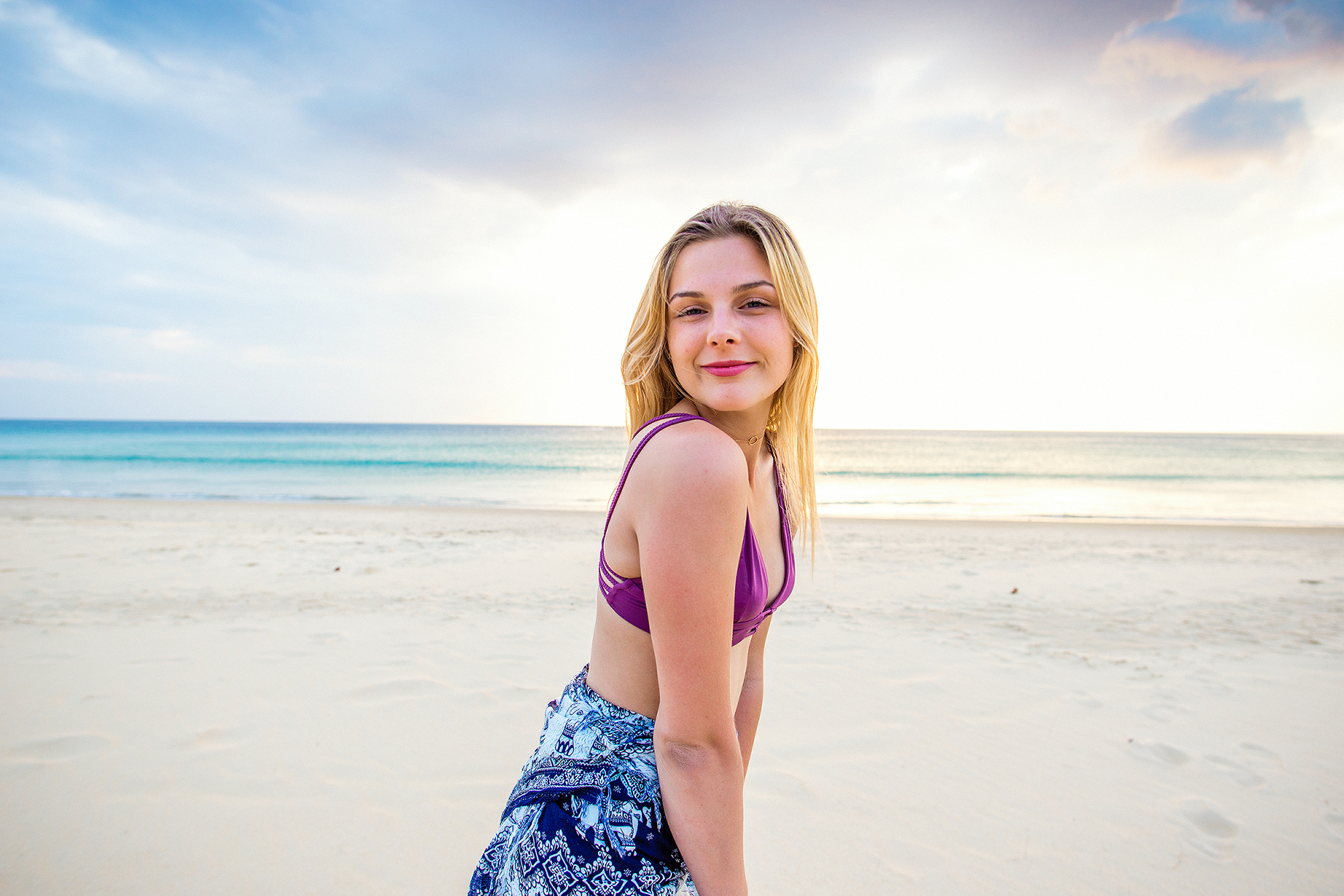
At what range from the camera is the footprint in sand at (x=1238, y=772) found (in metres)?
3.17

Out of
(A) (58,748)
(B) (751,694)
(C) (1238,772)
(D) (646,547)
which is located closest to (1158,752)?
(C) (1238,772)

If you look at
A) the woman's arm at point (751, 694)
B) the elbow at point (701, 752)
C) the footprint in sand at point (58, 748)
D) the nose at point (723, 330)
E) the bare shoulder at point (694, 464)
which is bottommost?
the footprint in sand at point (58, 748)

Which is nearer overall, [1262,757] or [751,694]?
[751,694]

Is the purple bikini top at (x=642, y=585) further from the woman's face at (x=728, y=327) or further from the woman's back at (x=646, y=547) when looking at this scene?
the woman's face at (x=728, y=327)

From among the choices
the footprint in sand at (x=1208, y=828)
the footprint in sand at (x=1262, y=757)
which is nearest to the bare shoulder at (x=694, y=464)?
the footprint in sand at (x=1208, y=828)

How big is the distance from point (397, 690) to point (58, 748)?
1.66 metres

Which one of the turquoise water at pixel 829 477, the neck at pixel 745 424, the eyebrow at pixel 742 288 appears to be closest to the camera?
the eyebrow at pixel 742 288

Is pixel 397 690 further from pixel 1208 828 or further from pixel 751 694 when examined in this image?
pixel 1208 828

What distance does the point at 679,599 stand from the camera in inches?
46.0

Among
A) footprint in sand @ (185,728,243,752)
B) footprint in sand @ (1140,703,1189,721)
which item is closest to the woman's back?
footprint in sand @ (185,728,243,752)

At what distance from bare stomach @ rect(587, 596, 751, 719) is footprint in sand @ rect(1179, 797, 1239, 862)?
2822mm

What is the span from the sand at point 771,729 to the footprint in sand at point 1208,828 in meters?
0.02

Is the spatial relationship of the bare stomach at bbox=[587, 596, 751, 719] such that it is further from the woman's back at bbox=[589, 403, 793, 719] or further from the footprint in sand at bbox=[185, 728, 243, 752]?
the footprint in sand at bbox=[185, 728, 243, 752]

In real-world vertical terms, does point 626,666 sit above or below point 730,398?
below
